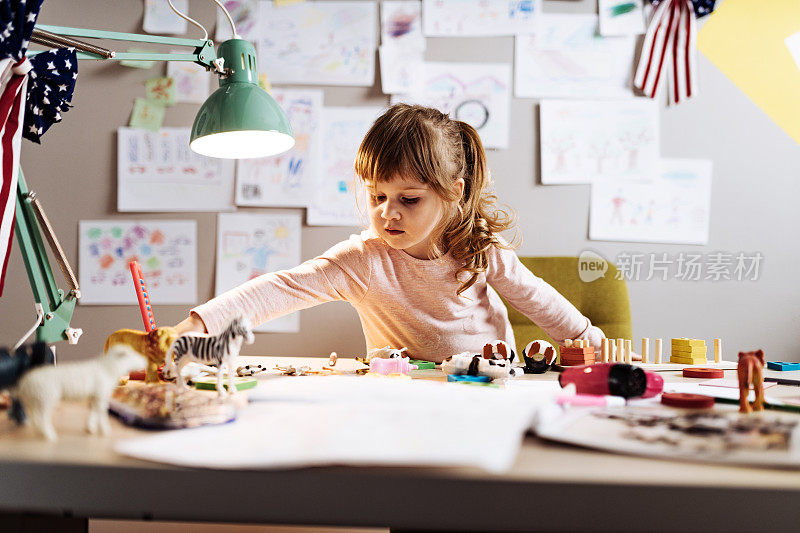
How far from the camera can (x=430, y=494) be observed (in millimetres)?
340

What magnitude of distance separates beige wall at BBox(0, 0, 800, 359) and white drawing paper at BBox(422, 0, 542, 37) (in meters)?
0.03

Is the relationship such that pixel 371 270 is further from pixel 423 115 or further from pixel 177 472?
pixel 177 472

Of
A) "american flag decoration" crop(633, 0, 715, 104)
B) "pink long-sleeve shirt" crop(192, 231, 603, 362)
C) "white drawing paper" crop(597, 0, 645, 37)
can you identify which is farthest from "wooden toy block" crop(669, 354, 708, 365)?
"white drawing paper" crop(597, 0, 645, 37)

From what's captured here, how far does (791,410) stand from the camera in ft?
1.72

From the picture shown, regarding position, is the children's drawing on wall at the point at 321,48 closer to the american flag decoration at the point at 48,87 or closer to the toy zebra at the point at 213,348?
the american flag decoration at the point at 48,87

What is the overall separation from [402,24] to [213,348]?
60.1 inches

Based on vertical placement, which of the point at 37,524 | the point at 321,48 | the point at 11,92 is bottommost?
the point at 37,524

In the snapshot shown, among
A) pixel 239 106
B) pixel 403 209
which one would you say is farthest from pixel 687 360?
pixel 239 106

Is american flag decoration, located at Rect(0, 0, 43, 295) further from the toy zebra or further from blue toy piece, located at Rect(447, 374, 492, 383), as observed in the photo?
blue toy piece, located at Rect(447, 374, 492, 383)

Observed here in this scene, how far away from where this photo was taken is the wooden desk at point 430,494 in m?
0.33

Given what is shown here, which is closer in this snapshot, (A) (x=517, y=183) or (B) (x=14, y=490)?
(B) (x=14, y=490)

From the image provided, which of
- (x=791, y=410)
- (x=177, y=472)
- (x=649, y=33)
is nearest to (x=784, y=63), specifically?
(x=649, y=33)

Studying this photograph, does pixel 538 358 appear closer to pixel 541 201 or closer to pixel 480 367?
pixel 480 367

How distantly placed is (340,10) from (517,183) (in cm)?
79
